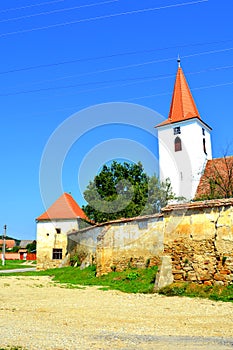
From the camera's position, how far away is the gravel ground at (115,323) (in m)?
5.49

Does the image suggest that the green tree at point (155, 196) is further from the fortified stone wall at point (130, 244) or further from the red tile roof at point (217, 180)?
the fortified stone wall at point (130, 244)

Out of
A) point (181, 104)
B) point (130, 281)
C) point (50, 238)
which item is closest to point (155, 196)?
point (50, 238)

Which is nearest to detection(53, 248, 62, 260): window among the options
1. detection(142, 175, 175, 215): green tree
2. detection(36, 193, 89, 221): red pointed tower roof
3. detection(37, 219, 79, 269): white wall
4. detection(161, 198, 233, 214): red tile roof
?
detection(37, 219, 79, 269): white wall

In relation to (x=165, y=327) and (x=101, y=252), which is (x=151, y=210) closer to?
(x=101, y=252)

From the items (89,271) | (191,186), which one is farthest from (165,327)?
(191,186)

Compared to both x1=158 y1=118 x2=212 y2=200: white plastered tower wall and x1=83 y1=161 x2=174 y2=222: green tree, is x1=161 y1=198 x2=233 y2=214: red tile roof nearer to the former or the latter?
x1=83 y1=161 x2=174 y2=222: green tree

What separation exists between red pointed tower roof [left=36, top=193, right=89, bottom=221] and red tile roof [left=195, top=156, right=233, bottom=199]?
1259cm

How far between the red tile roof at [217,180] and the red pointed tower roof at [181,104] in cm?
668

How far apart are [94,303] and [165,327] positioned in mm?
3599

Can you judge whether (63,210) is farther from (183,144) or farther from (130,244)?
(130,244)

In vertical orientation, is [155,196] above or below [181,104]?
below

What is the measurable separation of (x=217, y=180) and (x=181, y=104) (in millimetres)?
16217

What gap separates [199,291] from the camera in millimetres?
10969

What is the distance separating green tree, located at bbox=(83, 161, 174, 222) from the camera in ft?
105
